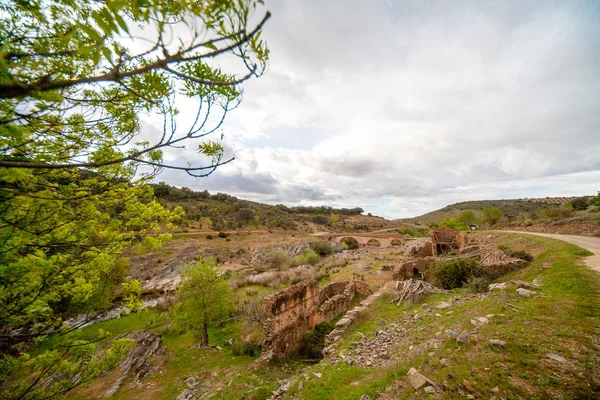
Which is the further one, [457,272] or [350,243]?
[350,243]

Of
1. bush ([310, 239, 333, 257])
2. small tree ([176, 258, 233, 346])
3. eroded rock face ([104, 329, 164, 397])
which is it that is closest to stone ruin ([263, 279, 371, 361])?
small tree ([176, 258, 233, 346])

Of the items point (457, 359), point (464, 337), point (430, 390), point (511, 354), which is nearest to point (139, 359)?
point (430, 390)

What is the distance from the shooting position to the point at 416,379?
14.8ft

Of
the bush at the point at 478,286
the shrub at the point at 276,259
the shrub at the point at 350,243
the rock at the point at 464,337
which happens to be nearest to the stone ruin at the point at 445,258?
the bush at the point at 478,286

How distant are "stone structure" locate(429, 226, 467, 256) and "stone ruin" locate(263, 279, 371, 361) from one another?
18887 mm

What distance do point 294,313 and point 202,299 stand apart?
569cm

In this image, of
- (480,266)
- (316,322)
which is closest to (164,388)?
(316,322)

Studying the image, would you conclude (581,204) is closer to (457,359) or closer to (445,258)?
(445,258)

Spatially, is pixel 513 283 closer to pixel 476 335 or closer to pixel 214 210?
pixel 476 335

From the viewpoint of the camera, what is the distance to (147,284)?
2327 centimetres

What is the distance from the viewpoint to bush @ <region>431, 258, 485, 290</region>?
12945mm

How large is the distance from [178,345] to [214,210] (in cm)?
4667

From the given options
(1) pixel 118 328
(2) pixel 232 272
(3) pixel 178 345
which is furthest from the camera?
(2) pixel 232 272

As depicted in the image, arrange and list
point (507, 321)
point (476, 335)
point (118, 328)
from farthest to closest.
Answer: point (118, 328) → point (507, 321) → point (476, 335)
